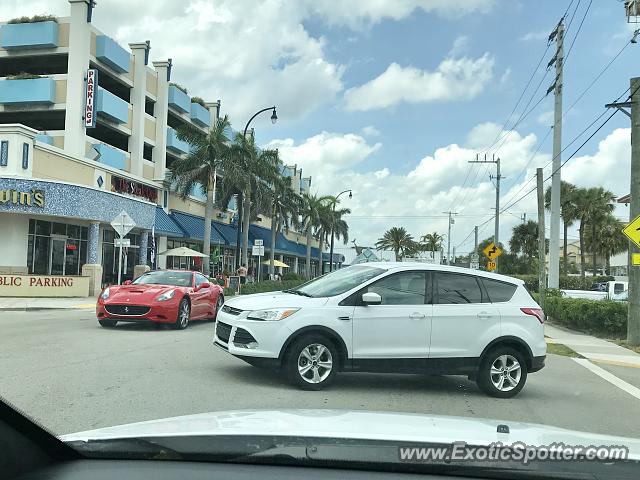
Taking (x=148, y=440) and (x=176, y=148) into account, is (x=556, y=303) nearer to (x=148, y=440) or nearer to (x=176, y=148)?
(x=148, y=440)

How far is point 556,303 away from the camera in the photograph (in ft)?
72.0

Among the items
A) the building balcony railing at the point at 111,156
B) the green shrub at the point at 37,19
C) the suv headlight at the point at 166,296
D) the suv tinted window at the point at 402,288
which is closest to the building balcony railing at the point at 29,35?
the green shrub at the point at 37,19

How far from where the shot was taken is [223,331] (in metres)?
8.05

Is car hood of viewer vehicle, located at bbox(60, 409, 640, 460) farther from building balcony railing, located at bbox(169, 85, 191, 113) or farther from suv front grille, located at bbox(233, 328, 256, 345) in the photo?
building balcony railing, located at bbox(169, 85, 191, 113)

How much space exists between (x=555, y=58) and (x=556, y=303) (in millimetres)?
13620

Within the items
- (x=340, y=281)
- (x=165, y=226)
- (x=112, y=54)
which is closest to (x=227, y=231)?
(x=165, y=226)

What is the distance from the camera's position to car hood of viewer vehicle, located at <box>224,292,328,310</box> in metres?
7.52

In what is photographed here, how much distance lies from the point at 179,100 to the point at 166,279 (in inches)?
1251

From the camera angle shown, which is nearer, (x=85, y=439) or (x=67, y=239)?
(x=85, y=439)

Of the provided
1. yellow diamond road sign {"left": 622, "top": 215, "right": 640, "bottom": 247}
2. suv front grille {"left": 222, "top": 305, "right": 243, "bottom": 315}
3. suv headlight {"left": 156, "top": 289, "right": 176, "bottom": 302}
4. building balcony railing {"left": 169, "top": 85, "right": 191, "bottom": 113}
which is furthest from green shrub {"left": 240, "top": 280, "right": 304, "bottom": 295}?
suv front grille {"left": 222, "top": 305, "right": 243, "bottom": 315}

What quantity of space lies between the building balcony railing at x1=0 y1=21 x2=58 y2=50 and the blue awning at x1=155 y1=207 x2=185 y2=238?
11.4 metres

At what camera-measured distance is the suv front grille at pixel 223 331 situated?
7.88 metres

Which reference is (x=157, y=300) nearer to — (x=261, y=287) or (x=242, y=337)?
(x=242, y=337)

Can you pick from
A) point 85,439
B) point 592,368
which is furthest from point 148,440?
point 592,368
